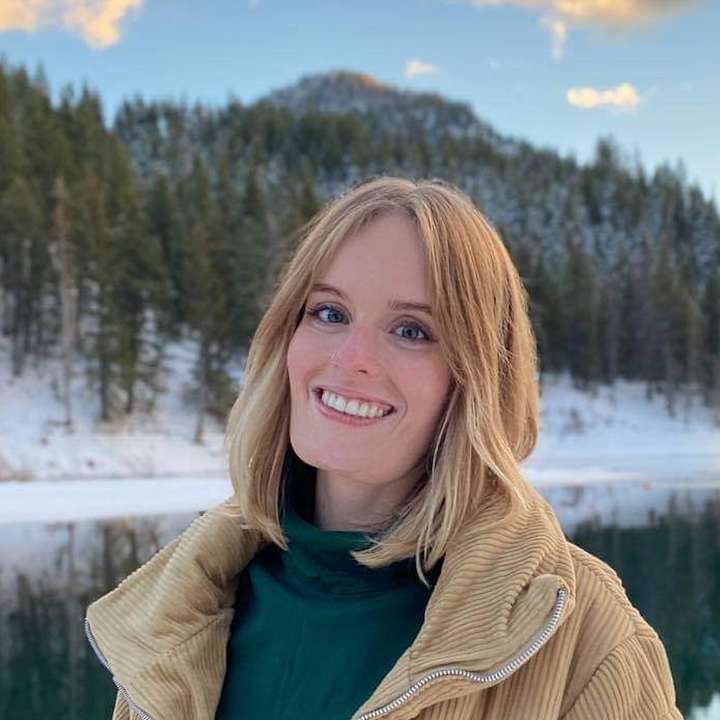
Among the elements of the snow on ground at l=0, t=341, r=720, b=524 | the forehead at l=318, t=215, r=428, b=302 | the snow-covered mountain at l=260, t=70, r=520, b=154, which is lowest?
the snow on ground at l=0, t=341, r=720, b=524

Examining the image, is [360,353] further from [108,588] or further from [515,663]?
[108,588]

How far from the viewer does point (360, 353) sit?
1672 mm

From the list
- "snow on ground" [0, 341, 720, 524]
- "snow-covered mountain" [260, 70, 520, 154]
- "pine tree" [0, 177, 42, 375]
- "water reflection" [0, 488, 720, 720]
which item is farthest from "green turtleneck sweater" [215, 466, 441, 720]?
"snow-covered mountain" [260, 70, 520, 154]

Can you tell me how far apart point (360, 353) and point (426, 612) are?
1.72ft

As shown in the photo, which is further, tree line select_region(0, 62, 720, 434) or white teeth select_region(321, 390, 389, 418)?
tree line select_region(0, 62, 720, 434)

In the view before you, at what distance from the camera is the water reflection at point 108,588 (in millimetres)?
6961

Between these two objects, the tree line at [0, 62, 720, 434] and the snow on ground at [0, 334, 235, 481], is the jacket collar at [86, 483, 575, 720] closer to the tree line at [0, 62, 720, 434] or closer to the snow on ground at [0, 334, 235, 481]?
the tree line at [0, 62, 720, 434]

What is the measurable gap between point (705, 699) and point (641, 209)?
7777 centimetres

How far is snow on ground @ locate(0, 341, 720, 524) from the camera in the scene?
20.4m

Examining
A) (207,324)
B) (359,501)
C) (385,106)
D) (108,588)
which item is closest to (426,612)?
(359,501)

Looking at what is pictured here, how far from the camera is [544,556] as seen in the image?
56.3 inches

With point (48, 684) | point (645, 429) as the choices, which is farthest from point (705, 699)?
point (645, 429)

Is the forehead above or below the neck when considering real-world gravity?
above

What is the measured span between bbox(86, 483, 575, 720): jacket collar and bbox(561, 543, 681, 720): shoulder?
7 centimetres
